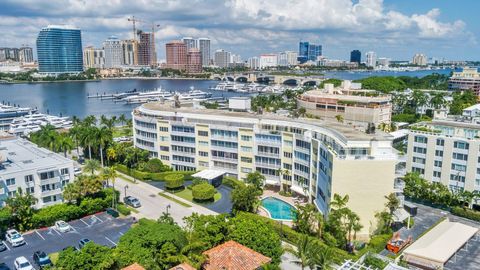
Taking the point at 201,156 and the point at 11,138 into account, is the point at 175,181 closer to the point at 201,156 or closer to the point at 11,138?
the point at 201,156

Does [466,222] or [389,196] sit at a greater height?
[389,196]

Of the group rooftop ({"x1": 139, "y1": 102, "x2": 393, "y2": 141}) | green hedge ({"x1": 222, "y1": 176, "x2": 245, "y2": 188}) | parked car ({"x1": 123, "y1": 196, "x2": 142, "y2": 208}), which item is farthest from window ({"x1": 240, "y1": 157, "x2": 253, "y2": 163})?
parked car ({"x1": 123, "y1": 196, "x2": 142, "y2": 208})

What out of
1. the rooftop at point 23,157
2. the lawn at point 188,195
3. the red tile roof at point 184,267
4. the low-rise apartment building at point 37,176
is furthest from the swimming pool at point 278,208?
the rooftop at point 23,157

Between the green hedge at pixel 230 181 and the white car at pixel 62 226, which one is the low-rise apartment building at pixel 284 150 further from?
the white car at pixel 62 226

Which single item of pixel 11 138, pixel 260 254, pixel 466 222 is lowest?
pixel 466 222

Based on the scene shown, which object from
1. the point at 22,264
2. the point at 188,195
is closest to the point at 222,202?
the point at 188,195

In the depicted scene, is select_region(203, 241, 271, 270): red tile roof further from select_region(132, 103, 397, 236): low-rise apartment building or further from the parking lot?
the parking lot

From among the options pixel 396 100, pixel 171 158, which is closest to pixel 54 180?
pixel 171 158
